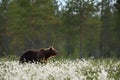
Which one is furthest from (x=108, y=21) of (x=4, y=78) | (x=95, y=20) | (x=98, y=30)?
(x=4, y=78)

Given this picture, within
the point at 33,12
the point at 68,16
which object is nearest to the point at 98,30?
the point at 68,16

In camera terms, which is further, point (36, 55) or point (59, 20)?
point (59, 20)

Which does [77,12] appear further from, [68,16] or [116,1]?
[116,1]

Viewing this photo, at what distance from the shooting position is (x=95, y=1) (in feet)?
174

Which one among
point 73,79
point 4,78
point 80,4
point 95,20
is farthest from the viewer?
point 95,20

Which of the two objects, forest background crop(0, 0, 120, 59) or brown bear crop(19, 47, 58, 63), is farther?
forest background crop(0, 0, 120, 59)

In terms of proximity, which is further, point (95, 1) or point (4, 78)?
point (95, 1)

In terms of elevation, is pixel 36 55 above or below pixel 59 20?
above

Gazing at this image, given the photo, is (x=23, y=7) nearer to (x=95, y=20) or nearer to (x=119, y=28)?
(x=95, y=20)

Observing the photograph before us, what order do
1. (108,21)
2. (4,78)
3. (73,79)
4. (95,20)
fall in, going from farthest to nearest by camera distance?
1. (108,21)
2. (95,20)
3. (4,78)
4. (73,79)

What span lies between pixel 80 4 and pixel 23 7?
798 centimetres

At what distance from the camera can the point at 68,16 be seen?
54.0 metres

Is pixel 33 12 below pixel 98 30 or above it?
above

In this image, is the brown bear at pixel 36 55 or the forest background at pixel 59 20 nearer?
the brown bear at pixel 36 55
